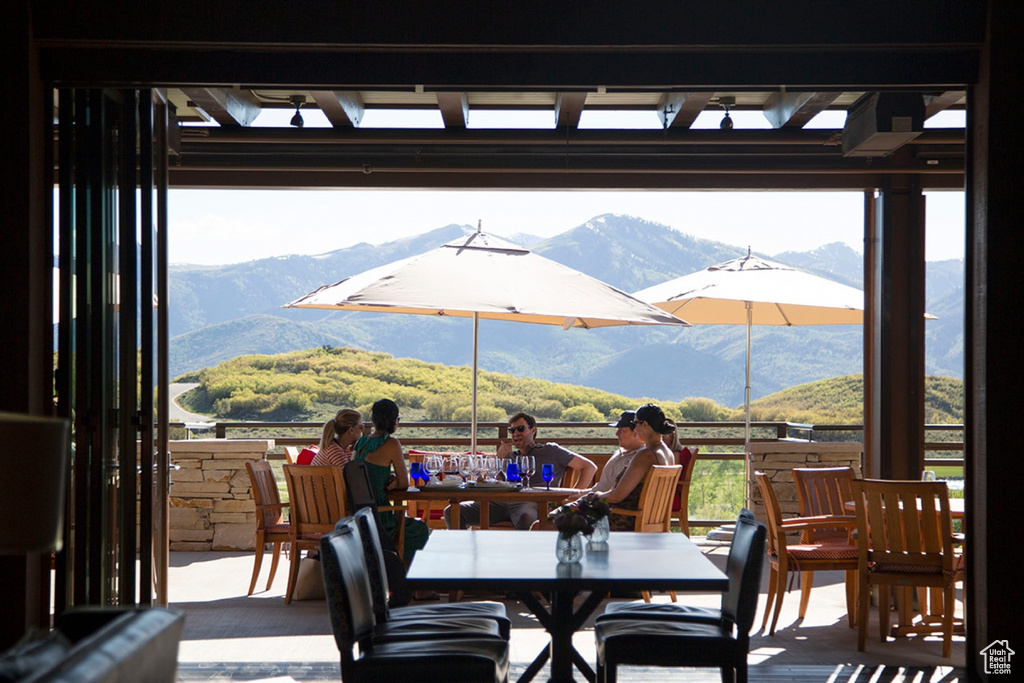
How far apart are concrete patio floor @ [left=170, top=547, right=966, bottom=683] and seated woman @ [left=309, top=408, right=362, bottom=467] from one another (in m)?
0.95

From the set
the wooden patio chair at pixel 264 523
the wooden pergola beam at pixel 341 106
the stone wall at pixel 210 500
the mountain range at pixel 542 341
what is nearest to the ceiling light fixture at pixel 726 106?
the wooden pergola beam at pixel 341 106

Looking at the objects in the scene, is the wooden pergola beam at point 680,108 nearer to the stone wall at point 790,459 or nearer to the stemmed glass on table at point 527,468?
the stemmed glass on table at point 527,468

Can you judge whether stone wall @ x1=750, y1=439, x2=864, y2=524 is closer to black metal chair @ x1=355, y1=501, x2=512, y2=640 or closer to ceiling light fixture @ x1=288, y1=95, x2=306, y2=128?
ceiling light fixture @ x1=288, y1=95, x2=306, y2=128

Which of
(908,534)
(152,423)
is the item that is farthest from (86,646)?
(908,534)

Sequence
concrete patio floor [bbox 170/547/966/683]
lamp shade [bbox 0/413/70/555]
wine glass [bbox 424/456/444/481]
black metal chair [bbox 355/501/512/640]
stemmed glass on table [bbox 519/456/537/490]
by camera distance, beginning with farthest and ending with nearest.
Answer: stemmed glass on table [bbox 519/456/537/490] < wine glass [bbox 424/456/444/481] < concrete patio floor [bbox 170/547/966/683] < black metal chair [bbox 355/501/512/640] < lamp shade [bbox 0/413/70/555]

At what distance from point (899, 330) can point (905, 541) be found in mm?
1923

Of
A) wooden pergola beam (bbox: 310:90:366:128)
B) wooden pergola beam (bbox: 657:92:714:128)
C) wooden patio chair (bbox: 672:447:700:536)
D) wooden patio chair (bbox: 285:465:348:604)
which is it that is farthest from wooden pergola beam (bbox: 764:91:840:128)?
wooden patio chair (bbox: 285:465:348:604)

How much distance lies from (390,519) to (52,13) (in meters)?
3.40

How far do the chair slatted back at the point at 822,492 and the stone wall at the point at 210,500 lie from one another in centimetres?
454

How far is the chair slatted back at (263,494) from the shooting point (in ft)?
21.7

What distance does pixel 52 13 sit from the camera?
13.8 ft

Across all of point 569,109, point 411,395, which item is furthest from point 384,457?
point 411,395

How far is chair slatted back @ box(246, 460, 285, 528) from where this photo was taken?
21.7ft
